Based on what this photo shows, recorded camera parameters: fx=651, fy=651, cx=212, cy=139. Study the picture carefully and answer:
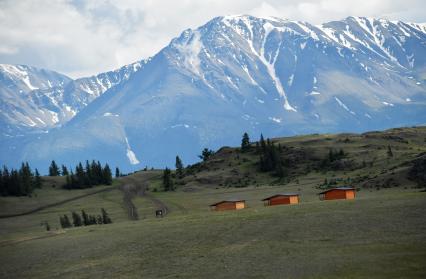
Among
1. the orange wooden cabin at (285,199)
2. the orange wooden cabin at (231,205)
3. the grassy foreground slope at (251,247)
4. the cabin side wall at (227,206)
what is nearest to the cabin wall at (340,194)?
the orange wooden cabin at (285,199)

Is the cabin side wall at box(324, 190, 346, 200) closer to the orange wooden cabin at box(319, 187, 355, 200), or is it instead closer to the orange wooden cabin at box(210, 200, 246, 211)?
the orange wooden cabin at box(319, 187, 355, 200)

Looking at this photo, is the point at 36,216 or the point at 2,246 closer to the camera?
the point at 2,246

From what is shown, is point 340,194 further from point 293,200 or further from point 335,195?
point 293,200

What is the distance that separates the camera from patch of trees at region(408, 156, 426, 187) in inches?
4906

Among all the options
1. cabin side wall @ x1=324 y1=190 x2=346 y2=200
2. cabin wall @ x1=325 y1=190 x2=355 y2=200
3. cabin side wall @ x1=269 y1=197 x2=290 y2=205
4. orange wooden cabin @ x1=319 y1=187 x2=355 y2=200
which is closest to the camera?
orange wooden cabin @ x1=319 y1=187 x2=355 y2=200

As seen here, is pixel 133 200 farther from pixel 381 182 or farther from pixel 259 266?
pixel 259 266

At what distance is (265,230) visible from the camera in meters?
77.2

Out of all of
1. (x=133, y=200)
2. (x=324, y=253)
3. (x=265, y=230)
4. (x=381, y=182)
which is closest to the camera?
(x=324, y=253)

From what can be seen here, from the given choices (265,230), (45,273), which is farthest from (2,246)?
(265,230)

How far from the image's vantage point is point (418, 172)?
128 m

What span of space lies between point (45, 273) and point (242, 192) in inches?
4006

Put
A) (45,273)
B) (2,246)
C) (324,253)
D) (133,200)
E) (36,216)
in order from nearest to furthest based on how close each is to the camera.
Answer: (324,253) → (45,273) → (2,246) → (36,216) → (133,200)

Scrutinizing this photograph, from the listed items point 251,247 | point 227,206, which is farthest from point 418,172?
point 251,247

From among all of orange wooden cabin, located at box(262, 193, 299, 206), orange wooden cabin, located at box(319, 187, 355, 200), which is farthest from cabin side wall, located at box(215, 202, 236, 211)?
orange wooden cabin, located at box(319, 187, 355, 200)
